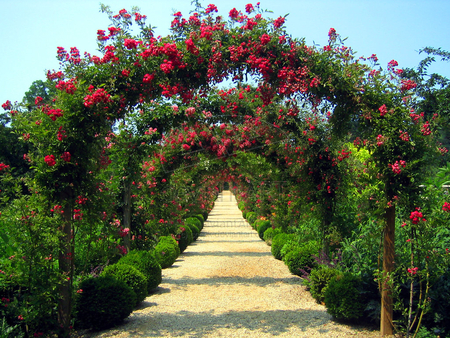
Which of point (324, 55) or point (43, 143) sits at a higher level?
point (324, 55)

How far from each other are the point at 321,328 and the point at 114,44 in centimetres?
470

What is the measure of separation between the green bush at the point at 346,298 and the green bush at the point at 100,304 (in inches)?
108

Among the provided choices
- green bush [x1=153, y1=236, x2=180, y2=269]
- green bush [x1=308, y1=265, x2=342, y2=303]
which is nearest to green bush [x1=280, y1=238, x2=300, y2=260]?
green bush [x1=308, y1=265, x2=342, y2=303]

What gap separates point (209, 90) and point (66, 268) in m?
3.03

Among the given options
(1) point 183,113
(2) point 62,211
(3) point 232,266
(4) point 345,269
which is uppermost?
(1) point 183,113

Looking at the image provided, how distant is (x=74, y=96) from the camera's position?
4.61 meters

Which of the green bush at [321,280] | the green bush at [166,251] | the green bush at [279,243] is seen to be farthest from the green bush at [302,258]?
the green bush at [166,251]

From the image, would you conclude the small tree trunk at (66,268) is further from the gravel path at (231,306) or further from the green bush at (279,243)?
the green bush at (279,243)

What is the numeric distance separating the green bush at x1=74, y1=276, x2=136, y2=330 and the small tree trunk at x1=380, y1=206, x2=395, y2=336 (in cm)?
324

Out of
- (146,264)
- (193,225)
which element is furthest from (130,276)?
(193,225)

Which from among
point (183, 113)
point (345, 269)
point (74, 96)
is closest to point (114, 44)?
point (74, 96)

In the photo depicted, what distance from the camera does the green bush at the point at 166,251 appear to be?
9.88 metres

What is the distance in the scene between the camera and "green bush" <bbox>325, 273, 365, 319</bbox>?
5043mm

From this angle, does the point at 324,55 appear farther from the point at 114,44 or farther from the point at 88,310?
the point at 88,310
